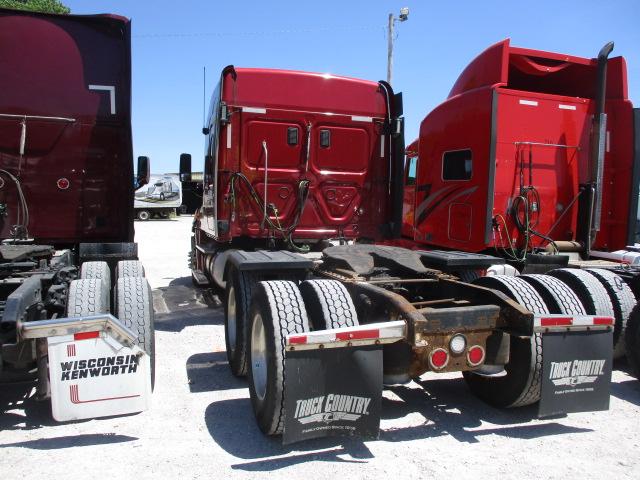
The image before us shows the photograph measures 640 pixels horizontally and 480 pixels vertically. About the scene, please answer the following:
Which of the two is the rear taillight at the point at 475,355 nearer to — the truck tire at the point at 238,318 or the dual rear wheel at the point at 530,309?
the dual rear wheel at the point at 530,309

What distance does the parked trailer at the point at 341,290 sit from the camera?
3287 millimetres

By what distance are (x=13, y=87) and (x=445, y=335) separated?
516 centimetres

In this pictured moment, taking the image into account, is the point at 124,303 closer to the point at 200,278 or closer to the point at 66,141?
the point at 66,141

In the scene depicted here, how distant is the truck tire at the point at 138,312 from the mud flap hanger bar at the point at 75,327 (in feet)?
1.82

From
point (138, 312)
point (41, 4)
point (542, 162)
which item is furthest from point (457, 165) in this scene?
point (41, 4)

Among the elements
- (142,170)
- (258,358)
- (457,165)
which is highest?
(457,165)

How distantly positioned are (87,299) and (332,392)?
1809 millimetres

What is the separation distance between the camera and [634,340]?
4.76 metres

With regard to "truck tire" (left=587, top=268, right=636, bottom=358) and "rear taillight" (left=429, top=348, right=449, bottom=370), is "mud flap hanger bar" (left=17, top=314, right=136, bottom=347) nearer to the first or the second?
"rear taillight" (left=429, top=348, right=449, bottom=370)

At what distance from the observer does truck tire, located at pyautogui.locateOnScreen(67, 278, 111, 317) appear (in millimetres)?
3639

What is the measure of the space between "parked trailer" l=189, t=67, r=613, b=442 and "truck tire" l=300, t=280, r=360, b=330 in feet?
0.03

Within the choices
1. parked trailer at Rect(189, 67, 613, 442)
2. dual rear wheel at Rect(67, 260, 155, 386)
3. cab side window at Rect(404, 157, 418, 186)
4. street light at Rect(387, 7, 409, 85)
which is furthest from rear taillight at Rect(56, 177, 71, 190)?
street light at Rect(387, 7, 409, 85)

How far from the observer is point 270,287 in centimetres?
378

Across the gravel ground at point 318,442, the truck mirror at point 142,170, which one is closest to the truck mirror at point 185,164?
the truck mirror at point 142,170
